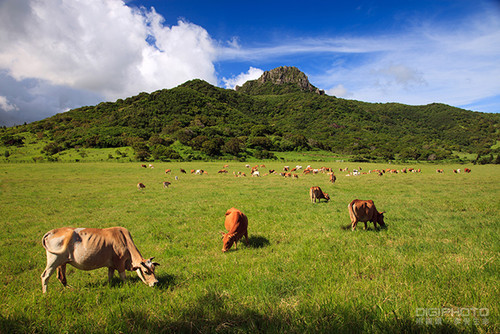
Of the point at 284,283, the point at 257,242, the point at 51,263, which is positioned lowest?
the point at 257,242

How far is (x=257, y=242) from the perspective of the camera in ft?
24.9

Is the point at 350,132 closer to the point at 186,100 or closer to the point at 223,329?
the point at 186,100

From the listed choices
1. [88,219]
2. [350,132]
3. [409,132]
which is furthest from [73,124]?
[409,132]

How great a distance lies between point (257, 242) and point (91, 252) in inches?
196

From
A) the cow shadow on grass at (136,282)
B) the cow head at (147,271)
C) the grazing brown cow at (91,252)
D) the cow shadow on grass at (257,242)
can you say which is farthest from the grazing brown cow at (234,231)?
the grazing brown cow at (91,252)

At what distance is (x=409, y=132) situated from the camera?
172m

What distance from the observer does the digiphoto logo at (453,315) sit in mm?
3001

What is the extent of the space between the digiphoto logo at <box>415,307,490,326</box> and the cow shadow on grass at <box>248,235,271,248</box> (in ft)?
15.0

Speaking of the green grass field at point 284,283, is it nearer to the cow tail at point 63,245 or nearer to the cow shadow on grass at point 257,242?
the cow shadow on grass at point 257,242

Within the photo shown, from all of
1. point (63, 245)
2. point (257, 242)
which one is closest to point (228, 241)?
point (257, 242)

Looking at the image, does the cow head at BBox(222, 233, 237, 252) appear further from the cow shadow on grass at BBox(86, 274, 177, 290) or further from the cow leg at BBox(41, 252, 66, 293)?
the cow leg at BBox(41, 252, 66, 293)

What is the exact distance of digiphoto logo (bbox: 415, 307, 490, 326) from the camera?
3.00m

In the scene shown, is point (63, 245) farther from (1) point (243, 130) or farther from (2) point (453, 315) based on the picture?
(1) point (243, 130)

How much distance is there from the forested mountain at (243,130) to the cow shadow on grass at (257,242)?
63.1 m
